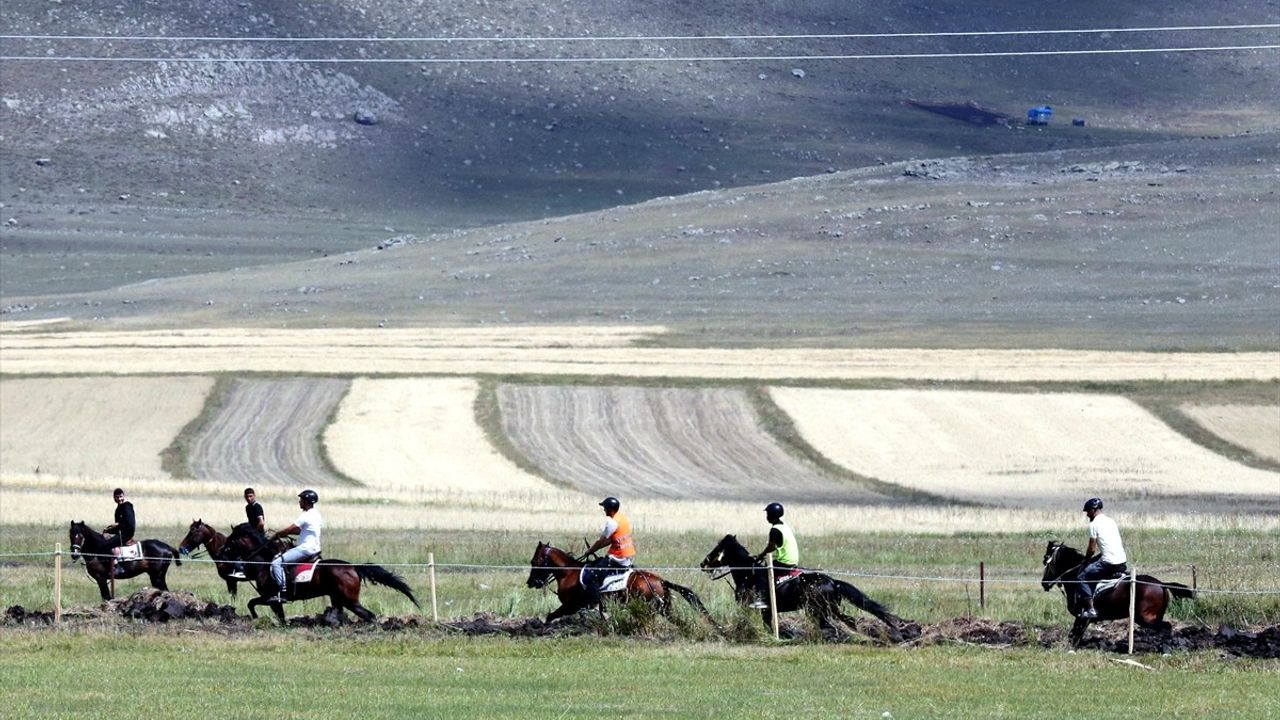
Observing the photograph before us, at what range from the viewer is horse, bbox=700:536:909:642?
73.7ft

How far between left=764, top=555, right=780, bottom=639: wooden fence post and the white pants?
530 centimetres

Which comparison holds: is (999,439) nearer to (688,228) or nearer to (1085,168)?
(688,228)

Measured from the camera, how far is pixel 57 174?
174m

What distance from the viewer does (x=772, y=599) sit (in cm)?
2242

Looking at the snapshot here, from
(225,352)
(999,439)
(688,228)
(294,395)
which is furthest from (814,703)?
(688,228)

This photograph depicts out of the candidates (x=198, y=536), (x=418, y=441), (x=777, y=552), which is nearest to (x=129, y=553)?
(x=198, y=536)

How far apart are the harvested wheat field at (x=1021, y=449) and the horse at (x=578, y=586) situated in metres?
20.9

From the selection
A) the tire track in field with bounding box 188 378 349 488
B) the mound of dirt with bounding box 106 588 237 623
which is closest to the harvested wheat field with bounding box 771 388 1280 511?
the tire track in field with bounding box 188 378 349 488

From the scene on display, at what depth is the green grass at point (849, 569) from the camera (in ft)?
83.1

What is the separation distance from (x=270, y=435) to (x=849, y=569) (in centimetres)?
2760

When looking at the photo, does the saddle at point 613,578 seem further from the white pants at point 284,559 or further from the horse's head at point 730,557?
the white pants at point 284,559

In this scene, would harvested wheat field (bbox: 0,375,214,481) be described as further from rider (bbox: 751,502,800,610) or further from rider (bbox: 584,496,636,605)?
rider (bbox: 751,502,800,610)

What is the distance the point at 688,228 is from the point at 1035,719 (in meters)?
104

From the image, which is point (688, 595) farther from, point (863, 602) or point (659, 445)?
point (659, 445)
